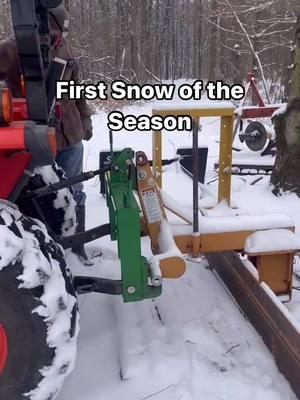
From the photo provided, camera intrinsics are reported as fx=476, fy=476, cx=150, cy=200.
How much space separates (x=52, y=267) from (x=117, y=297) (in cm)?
112

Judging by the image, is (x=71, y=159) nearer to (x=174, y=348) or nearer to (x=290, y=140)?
(x=174, y=348)

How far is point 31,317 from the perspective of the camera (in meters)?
1.55

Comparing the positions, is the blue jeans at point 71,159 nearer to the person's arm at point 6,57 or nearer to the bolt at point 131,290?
the person's arm at point 6,57

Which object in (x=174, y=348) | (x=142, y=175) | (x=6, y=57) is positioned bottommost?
(x=174, y=348)

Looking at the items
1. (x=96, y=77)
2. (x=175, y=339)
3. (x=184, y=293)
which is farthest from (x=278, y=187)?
(x=96, y=77)

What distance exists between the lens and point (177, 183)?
4.47 meters

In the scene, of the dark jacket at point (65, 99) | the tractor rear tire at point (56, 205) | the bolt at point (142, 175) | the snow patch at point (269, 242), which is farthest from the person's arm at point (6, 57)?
the snow patch at point (269, 242)

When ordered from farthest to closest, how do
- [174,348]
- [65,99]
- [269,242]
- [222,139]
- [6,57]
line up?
1. [65,99]
2. [6,57]
3. [222,139]
4. [269,242]
5. [174,348]

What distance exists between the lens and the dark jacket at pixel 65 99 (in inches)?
106

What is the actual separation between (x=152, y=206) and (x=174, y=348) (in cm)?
66

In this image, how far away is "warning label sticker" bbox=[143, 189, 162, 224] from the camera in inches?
88.4

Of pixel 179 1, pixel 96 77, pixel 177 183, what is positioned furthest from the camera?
pixel 179 1

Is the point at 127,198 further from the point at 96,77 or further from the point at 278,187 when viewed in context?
the point at 96,77

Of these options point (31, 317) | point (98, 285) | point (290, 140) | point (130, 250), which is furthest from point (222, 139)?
point (290, 140)
